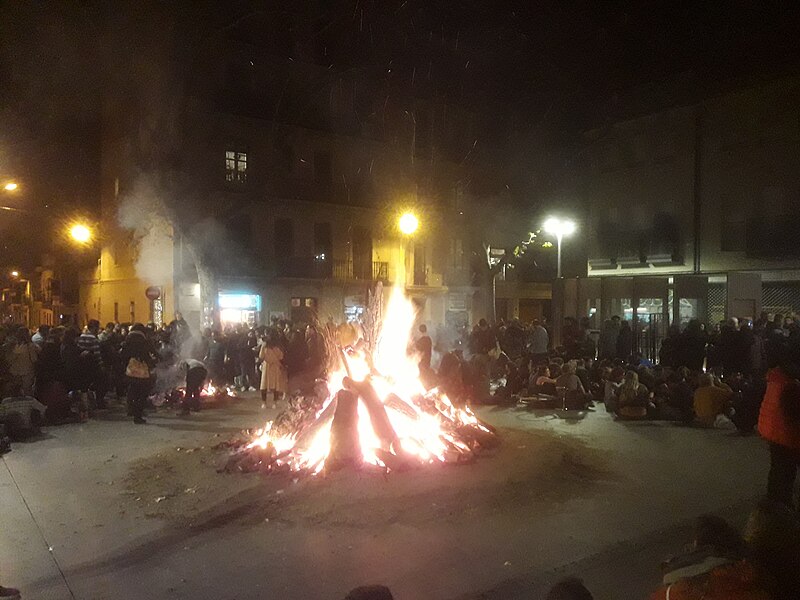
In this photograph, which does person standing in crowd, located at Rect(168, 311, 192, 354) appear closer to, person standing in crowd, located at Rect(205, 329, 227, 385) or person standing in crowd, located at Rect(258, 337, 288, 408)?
person standing in crowd, located at Rect(205, 329, 227, 385)

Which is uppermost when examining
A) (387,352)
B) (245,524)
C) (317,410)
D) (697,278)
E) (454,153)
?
(454,153)

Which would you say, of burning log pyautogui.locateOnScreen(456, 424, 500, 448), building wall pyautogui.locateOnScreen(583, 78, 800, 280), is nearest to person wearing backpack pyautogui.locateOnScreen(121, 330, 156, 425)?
burning log pyautogui.locateOnScreen(456, 424, 500, 448)

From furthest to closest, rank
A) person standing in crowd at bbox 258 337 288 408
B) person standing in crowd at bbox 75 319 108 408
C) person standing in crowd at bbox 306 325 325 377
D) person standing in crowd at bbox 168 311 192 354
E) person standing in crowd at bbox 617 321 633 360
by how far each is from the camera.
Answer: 1. person standing in crowd at bbox 617 321 633 360
2. person standing in crowd at bbox 168 311 192 354
3. person standing in crowd at bbox 306 325 325 377
4. person standing in crowd at bbox 258 337 288 408
5. person standing in crowd at bbox 75 319 108 408

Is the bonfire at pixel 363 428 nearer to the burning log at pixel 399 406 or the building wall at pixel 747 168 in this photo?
the burning log at pixel 399 406

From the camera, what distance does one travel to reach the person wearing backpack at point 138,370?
1267cm

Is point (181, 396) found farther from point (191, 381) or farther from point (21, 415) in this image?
point (21, 415)

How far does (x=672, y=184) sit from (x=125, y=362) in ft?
71.5

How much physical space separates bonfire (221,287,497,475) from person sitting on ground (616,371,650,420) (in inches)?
149

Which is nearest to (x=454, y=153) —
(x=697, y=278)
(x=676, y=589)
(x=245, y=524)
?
(x=697, y=278)

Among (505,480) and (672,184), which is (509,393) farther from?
(672,184)

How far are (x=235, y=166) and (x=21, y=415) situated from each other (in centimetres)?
1950

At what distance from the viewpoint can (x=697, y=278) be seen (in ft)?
68.3

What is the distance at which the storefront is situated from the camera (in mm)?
28791

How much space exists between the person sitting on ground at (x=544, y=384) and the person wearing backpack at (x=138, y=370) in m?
8.61
